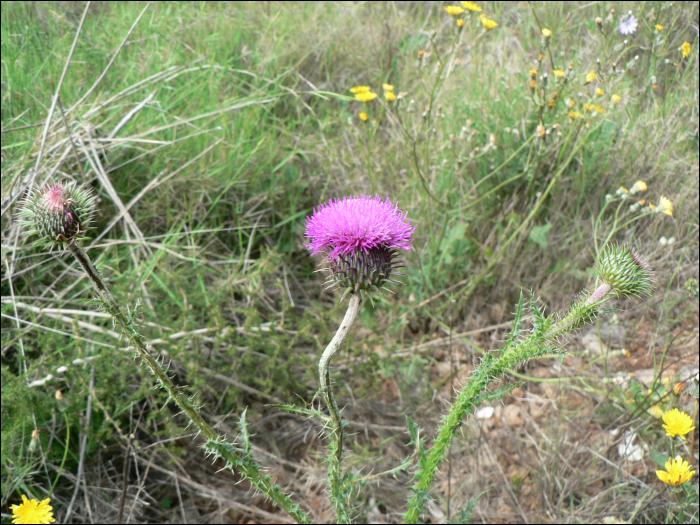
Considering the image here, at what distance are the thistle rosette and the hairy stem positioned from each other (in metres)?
0.42

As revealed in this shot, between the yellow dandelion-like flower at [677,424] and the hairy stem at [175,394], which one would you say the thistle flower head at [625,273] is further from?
the hairy stem at [175,394]

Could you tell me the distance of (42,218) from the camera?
3.54 feet

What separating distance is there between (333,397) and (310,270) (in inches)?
63.6

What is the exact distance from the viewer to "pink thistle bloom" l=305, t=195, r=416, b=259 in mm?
1214

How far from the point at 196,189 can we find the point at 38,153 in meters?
0.70

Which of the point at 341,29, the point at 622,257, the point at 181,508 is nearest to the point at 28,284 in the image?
the point at 181,508

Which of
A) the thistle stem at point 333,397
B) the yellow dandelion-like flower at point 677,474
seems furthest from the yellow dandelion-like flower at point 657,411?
the thistle stem at point 333,397

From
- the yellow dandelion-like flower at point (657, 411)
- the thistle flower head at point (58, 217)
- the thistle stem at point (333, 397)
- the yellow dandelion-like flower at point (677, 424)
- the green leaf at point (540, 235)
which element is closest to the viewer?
the thistle flower head at point (58, 217)

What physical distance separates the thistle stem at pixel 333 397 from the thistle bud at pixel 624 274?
547 mm

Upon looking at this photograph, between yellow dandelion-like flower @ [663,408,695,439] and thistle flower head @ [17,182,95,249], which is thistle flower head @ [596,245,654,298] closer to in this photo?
yellow dandelion-like flower @ [663,408,695,439]

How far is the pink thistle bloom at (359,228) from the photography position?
1.21 metres

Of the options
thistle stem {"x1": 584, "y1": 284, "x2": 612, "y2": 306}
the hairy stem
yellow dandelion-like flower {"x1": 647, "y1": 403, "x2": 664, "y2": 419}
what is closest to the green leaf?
yellow dandelion-like flower {"x1": 647, "y1": 403, "x2": 664, "y2": 419}

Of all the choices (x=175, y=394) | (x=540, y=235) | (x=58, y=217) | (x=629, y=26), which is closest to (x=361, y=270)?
(x=175, y=394)

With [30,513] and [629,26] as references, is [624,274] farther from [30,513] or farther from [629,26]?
[629,26]
